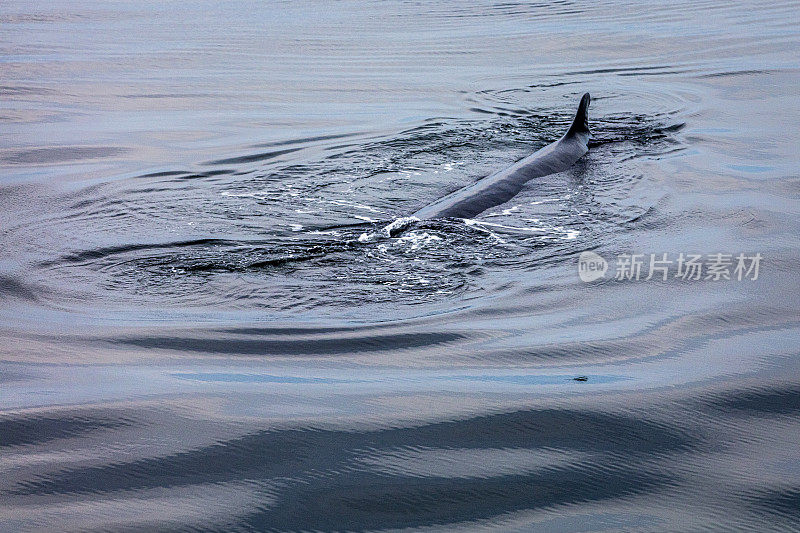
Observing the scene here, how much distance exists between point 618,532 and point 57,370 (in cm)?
240

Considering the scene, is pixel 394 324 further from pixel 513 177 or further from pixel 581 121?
pixel 581 121

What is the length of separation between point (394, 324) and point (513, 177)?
3194 mm

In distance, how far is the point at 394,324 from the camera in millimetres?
4371

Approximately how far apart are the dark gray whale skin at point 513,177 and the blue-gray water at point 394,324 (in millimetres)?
167

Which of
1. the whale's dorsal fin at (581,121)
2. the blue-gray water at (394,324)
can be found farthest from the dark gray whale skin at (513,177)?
the blue-gray water at (394,324)

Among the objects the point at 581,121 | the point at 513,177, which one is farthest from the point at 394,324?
the point at 581,121

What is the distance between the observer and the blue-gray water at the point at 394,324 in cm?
288

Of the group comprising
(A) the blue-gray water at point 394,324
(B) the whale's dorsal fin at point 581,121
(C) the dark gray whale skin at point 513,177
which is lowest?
(A) the blue-gray water at point 394,324

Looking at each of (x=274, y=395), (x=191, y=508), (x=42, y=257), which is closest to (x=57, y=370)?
(x=274, y=395)

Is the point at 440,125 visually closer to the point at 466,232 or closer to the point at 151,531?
the point at 466,232

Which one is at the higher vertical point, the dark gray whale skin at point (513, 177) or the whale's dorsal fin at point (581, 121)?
the whale's dorsal fin at point (581, 121)

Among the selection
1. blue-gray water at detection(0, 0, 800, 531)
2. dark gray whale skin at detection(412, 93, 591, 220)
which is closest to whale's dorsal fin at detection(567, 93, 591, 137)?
dark gray whale skin at detection(412, 93, 591, 220)

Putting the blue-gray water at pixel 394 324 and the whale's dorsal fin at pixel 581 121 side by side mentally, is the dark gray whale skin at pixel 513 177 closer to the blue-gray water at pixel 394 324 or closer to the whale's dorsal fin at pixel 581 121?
the whale's dorsal fin at pixel 581 121

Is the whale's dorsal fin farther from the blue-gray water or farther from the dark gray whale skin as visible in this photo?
the blue-gray water
